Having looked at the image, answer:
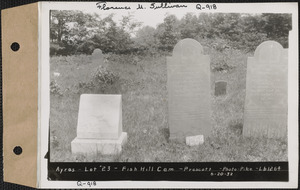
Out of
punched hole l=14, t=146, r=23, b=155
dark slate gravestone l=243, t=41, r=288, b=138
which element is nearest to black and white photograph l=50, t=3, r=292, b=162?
dark slate gravestone l=243, t=41, r=288, b=138

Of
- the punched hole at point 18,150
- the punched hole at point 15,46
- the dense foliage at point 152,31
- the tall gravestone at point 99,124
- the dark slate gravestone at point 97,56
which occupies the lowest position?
the punched hole at point 18,150

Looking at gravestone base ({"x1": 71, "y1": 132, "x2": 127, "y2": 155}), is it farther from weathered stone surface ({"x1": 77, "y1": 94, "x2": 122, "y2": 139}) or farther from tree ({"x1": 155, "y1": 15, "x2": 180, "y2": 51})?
tree ({"x1": 155, "y1": 15, "x2": 180, "y2": 51})

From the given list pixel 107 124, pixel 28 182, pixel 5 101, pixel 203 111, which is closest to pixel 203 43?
pixel 203 111

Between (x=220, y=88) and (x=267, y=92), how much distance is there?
408 millimetres

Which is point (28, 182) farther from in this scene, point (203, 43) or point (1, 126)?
point (203, 43)

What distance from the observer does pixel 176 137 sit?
2.65 m

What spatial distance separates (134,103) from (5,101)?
111 centimetres

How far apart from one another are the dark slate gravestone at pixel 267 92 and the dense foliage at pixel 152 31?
12 cm

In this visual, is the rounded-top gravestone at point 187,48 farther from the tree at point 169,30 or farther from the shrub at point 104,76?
the shrub at point 104,76

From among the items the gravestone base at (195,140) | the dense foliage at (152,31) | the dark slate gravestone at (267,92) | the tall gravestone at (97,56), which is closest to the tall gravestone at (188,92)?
the gravestone base at (195,140)

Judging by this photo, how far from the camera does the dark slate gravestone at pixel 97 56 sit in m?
2.56

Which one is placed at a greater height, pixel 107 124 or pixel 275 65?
pixel 275 65

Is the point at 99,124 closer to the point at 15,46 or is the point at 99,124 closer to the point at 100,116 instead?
the point at 100,116

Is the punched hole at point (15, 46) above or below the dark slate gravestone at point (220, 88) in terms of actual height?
above
